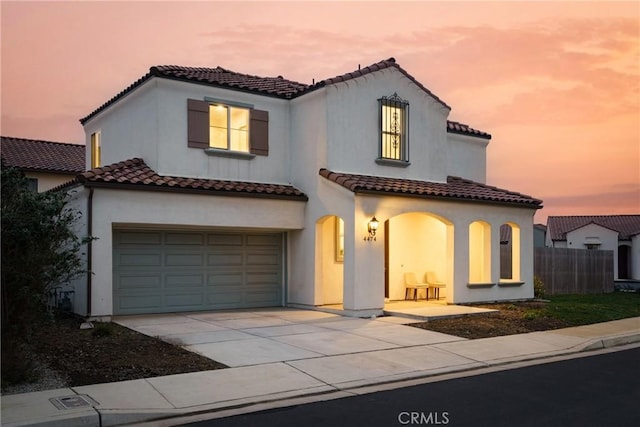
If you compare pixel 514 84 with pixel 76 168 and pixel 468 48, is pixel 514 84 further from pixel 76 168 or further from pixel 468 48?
pixel 76 168

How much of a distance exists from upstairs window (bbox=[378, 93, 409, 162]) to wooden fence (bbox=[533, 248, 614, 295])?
31.4ft

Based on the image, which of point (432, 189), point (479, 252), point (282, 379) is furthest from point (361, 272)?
point (282, 379)

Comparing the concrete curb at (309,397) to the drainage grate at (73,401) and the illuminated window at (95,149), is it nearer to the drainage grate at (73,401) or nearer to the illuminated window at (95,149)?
the drainage grate at (73,401)

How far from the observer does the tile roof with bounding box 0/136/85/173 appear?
93.1 feet

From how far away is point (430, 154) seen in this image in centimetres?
1912

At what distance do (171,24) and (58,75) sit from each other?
17.0ft

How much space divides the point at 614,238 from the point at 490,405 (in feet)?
133

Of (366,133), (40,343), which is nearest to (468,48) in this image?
(366,133)

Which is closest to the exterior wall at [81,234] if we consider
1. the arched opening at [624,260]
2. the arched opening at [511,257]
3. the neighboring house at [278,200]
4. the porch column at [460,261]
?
the neighboring house at [278,200]

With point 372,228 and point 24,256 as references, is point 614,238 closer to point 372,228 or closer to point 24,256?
point 372,228

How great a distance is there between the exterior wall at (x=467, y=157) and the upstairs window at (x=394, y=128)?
3753mm

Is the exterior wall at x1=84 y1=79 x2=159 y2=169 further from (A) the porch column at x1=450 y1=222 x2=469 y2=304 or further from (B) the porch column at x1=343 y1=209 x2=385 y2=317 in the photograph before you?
(A) the porch column at x1=450 y1=222 x2=469 y2=304

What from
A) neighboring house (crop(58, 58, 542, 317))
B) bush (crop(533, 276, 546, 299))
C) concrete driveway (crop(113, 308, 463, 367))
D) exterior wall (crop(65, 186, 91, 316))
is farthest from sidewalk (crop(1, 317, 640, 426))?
bush (crop(533, 276, 546, 299))

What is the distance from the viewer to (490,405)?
7707 mm
